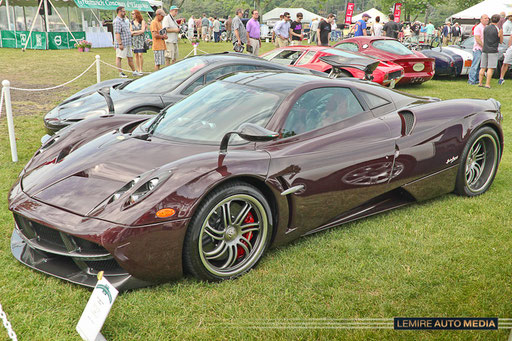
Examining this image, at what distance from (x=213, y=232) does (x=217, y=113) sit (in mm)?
1090

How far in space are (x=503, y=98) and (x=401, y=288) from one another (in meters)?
9.34

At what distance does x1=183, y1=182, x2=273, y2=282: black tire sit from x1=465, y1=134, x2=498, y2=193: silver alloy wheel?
254 cm

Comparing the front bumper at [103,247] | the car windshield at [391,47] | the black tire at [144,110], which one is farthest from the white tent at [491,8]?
the front bumper at [103,247]

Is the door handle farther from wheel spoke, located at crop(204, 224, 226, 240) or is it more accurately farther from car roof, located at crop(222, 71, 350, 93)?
car roof, located at crop(222, 71, 350, 93)

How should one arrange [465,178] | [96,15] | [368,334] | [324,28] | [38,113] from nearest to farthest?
[368,334], [465,178], [38,113], [324,28], [96,15]

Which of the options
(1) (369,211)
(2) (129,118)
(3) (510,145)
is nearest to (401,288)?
(1) (369,211)

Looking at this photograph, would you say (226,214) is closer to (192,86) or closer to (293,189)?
(293,189)

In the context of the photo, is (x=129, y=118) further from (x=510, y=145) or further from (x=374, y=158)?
(x=510, y=145)

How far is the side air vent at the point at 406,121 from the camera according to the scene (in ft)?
13.6

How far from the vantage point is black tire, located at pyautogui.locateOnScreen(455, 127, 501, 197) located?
15.1 ft

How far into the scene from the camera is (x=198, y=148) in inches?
134

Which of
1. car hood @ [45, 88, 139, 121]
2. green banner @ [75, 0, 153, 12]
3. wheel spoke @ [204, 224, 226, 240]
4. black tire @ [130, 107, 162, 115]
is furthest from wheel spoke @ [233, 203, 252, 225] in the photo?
green banner @ [75, 0, 153, 12]

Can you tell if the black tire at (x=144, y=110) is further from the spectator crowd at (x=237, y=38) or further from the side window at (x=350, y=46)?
the side window at (x=350, y=46)

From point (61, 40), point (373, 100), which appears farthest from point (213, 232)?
point (61, 40)
